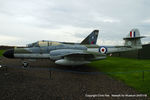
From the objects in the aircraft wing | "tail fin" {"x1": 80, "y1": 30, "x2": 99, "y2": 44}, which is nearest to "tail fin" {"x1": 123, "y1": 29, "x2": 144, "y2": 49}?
the aircraft wing

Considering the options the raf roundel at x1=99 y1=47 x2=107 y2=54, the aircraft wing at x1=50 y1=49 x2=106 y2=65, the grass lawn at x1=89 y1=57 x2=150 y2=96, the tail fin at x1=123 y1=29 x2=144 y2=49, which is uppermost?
the tail fin at x1=123 y1=29 x2=144 y2=49

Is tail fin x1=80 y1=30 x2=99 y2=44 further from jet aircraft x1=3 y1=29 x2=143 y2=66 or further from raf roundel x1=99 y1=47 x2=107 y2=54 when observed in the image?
raf roundel x1=99 y1=47 x2=107 y2=54

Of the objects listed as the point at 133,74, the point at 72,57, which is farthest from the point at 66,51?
the point at 133,74

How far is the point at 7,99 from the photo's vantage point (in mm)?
3240

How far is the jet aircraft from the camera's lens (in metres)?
7.43

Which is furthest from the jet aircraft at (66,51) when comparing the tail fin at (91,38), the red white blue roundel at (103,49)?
the tail fin at (91,38)

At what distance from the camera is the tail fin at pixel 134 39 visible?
10633mm

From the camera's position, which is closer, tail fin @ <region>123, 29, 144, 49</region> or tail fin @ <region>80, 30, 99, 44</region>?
tail fin @ <region>123, 29, 144, 49</region>

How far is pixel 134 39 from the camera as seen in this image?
35.1ft

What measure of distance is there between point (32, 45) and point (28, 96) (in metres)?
5.93

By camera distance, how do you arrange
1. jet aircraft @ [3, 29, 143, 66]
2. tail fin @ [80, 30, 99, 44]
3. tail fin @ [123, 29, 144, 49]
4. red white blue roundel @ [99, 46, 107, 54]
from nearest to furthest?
jet aircraft @ [3, 29, 143, 66]
red white blue roundel @ [99, 46, 107, 54]
tail fin @ [123, 29, 144, 49]
tail fin @ [80, 30, 99, 44]

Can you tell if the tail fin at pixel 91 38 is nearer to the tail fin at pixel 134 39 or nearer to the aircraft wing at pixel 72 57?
the tail fin at pixel 134 39

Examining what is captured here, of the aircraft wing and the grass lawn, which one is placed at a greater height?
the aircraft wing

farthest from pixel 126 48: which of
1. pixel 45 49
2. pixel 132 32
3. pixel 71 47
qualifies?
pixel 45 49
